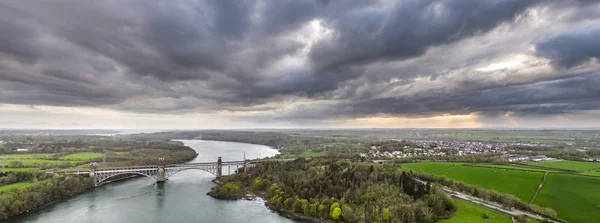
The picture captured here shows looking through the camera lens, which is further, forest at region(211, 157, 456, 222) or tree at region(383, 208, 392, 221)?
forest at region(211, 157, 456, 222)

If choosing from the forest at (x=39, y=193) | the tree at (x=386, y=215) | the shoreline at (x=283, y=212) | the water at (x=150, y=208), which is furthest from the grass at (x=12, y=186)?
the tree at (x=386, y=215)

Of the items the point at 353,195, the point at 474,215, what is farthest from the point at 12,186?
the point at 474,215

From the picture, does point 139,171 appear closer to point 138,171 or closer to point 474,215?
point 138,171

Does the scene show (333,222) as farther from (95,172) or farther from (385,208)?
(95,172)

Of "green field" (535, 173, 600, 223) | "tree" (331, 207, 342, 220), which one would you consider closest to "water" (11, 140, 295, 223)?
"tree" (331, 207, 342, 220)

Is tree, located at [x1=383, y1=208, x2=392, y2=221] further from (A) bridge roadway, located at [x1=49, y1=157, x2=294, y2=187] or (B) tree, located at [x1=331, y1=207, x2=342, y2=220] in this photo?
(A) bridge roadway, located at [x1=49, y1=157, x2=294, y2=187]

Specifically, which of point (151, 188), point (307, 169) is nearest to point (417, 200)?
point (307, 169)
